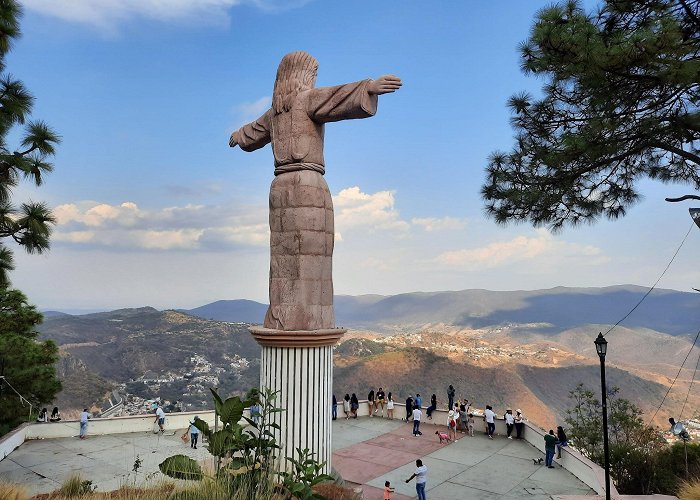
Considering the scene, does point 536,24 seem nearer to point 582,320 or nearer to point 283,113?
point 283,113

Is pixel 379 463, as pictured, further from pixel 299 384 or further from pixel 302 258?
pixel 302 258

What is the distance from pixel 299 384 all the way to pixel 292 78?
561 cm

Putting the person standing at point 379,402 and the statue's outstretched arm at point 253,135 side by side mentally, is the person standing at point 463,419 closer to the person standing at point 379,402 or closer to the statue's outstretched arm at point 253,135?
the person standing at point 379,402

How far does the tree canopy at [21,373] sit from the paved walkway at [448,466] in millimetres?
9609

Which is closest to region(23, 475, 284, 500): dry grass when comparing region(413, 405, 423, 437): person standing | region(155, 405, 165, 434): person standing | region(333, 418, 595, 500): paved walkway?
region(333, 418, 595, 500): paved walkway

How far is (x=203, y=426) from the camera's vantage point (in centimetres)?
557

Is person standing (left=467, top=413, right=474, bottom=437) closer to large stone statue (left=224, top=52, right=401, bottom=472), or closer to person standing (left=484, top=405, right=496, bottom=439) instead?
person standing (left=484, top=405, right=496, bottom=439)

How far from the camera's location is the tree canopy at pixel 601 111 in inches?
289

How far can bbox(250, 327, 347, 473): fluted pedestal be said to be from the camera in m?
7.76

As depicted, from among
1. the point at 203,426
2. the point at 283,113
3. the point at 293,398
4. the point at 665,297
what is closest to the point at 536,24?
the point at 283,113

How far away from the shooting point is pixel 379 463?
1147 centimetres

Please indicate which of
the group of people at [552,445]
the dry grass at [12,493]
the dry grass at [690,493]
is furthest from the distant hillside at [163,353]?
the dry grass at [690,493]

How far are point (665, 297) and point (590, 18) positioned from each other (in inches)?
7606

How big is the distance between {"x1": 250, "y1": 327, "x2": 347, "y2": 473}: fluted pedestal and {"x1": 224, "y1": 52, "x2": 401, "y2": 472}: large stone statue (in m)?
0.02
